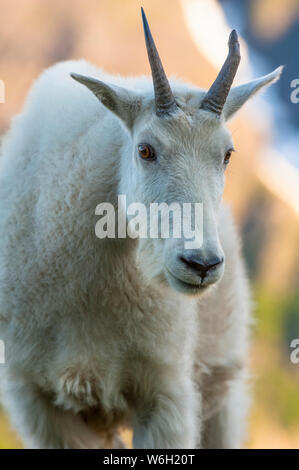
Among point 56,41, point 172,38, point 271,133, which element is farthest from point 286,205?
point 56,41

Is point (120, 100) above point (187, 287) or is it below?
above

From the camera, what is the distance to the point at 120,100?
3807 millimetres

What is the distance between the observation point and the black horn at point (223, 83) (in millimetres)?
3762

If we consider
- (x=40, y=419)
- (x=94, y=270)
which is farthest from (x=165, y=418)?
(x=94, y=270)

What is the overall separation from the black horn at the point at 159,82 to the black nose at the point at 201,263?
0.80 meters

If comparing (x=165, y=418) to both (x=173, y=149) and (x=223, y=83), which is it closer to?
(x=173, y=149)

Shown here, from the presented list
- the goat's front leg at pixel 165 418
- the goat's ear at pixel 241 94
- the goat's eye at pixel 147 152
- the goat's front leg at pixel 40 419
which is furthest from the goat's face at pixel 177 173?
the goat's front leg at pixel 40 419

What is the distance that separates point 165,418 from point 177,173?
1.52 metres

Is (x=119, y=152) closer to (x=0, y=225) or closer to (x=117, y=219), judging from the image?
(x=117, y=219)

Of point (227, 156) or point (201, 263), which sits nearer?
point (201, 263)

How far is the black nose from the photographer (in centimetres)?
327

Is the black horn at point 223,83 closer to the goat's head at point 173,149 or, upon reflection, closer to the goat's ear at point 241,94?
the goat's head at point 173,149

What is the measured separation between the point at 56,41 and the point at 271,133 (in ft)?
12.3

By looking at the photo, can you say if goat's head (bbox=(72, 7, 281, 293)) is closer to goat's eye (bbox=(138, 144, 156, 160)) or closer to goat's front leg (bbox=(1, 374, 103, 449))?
goat's eye (bbox=(138, 144, 156, 160))
